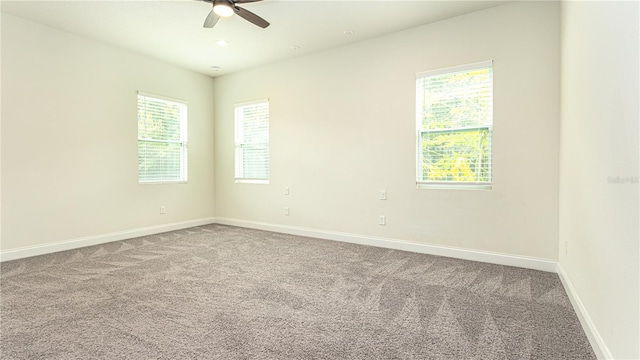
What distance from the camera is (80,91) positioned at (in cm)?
430

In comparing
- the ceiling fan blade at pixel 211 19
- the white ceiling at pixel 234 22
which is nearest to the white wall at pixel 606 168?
the white ceiling at pixel 234 22

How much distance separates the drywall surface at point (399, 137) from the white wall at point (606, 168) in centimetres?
69

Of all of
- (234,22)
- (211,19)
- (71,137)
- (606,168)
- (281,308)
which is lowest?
(281,308)

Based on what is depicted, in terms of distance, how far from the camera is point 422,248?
13.1ft

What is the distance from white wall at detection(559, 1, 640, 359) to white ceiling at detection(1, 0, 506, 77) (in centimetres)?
173

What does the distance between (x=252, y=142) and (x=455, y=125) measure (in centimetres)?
346

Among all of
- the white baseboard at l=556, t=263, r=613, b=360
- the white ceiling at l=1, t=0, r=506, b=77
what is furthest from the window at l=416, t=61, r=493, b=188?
the white baseboard at l=556, t=263, r=613, b=360

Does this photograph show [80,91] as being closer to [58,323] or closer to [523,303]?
[58,323]

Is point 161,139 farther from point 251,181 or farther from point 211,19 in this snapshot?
point 211,19

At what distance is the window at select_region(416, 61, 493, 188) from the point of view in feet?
11.9

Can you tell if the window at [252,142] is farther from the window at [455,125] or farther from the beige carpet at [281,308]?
the window at [455,125]

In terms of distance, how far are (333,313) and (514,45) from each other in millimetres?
3327

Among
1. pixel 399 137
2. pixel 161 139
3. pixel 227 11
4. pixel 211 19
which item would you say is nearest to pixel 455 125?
pixel 399 137

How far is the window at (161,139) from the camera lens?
5082 millimetres
